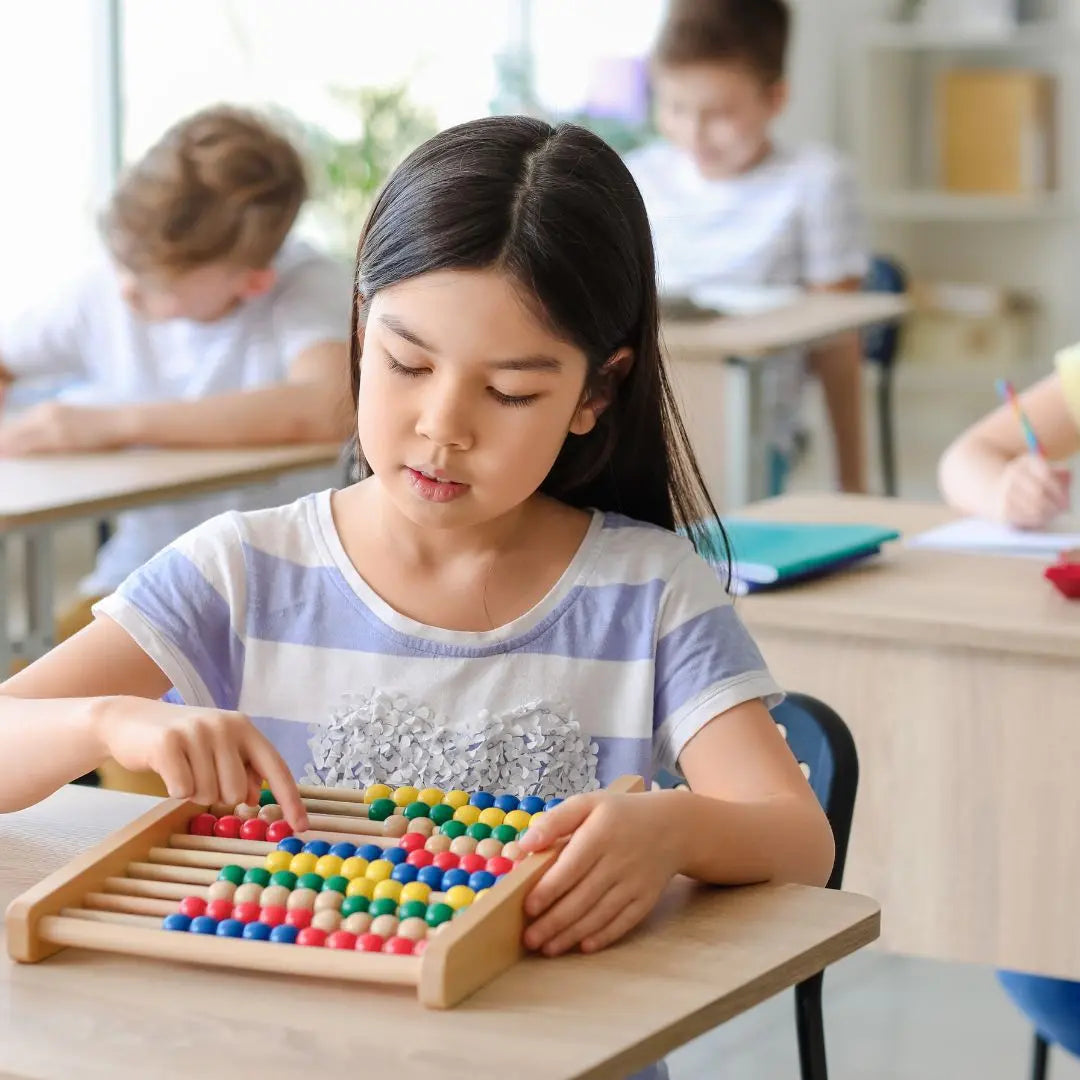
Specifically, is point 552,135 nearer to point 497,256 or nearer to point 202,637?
point 497,256

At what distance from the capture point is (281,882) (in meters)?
1.15

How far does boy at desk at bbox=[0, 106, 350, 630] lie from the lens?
10.3ft

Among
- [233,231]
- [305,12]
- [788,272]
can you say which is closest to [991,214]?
[788,272]

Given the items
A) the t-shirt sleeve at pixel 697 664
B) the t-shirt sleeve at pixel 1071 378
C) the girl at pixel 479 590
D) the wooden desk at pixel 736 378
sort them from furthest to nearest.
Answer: the wooden desk at pixel 736 378 → the t-shirt sleeve at pixel 1071 378 → the t-shirt sleeve at pixel 697 664 → the girl at pixel 479 590

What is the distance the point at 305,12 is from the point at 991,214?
332 cm

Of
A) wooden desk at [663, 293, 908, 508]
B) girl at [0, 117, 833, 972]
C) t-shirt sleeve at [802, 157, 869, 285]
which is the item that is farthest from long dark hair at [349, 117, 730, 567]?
t-shirt sleeve at [802, 157, 869, 285]

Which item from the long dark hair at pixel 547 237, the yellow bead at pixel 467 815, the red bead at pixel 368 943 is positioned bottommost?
the red bead at pixel 368 943

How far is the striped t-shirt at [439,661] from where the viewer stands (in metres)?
1.47

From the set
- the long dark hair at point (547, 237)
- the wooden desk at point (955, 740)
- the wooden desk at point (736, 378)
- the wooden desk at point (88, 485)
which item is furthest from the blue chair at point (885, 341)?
the long dark hair at point (547, 237)

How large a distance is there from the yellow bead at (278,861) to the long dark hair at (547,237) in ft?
1.41

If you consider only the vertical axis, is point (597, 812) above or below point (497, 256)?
below

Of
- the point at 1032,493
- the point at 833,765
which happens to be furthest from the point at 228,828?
the point at 1032,493

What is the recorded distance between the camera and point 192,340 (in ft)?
11.1

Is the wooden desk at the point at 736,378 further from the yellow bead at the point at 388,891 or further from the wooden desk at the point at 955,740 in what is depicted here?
the yellow bead at the point at 388,891
